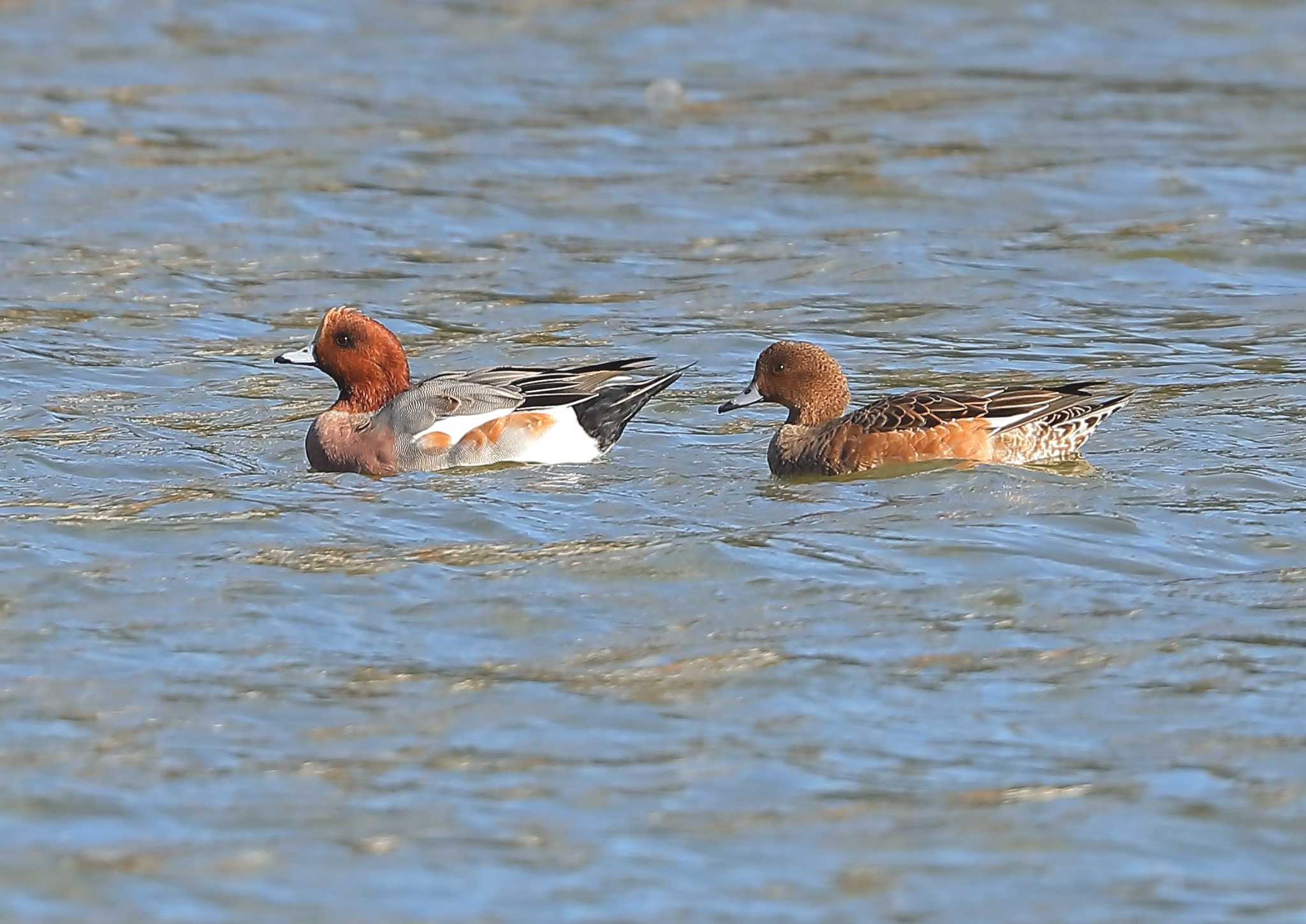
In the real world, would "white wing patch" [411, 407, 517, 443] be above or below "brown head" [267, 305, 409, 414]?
below

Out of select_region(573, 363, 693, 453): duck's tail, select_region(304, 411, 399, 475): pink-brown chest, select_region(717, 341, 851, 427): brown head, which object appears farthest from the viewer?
select_region(717, 341, 851, 427): brown head

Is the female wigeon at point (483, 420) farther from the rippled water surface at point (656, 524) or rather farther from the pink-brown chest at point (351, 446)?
the rippled water surface at point (656, 524)

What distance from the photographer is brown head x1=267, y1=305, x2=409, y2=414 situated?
9820 millimetres

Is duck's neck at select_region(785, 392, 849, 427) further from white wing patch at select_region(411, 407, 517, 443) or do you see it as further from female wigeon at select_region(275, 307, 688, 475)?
white wing patch at select_region(411, 407, 517, 443)

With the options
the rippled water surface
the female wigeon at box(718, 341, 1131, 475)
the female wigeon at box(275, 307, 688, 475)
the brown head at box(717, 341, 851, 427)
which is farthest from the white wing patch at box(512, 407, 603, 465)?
the female wigeon at box(718, 341, 1131, 475)

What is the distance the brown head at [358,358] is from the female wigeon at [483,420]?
13mm

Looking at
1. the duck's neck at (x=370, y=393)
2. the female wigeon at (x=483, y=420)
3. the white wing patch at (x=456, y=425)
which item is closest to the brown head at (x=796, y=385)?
the female wigeon at (x=483, y=420)

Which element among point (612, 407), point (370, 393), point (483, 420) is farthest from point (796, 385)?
point (370, 393)

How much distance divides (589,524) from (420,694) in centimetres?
196

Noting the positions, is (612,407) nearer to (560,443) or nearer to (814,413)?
(560,443)

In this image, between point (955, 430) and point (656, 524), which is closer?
point (656, 524)

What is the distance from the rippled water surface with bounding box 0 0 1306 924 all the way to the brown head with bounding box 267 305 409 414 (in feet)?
1.30

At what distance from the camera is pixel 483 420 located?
31.2 ft

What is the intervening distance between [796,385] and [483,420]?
50.1 inches
